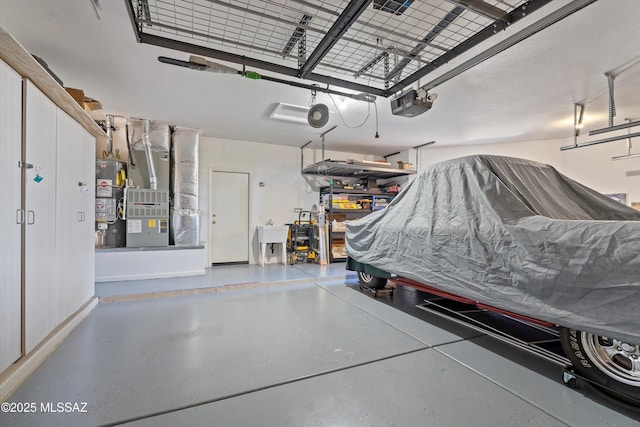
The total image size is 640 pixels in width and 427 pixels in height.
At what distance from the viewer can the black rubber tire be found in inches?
152

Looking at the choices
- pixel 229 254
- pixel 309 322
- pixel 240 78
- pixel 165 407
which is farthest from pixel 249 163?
pixel 165 407

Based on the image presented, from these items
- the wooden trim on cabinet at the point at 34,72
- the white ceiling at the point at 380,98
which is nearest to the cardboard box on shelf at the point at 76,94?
the wooden trim on cabinet at the point at 34,72

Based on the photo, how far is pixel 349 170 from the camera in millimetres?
6840

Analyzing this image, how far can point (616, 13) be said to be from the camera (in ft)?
7.46

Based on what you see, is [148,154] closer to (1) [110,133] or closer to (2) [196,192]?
(1) [110,133]

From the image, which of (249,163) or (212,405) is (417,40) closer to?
(212,405)

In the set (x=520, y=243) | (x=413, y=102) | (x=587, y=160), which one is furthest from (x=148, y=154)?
(x=587, y=160)

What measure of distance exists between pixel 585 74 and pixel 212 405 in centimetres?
493

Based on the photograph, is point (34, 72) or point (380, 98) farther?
point (380, 98)

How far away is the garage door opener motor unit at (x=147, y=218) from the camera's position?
481cm

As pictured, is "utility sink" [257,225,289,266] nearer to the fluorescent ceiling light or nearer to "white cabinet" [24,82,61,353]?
the fluorescent ceiling light

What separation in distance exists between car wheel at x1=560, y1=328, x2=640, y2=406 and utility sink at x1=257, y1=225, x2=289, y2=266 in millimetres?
5110

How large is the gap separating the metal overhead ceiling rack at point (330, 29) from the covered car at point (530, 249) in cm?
112

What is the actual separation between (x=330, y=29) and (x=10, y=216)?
260cm
